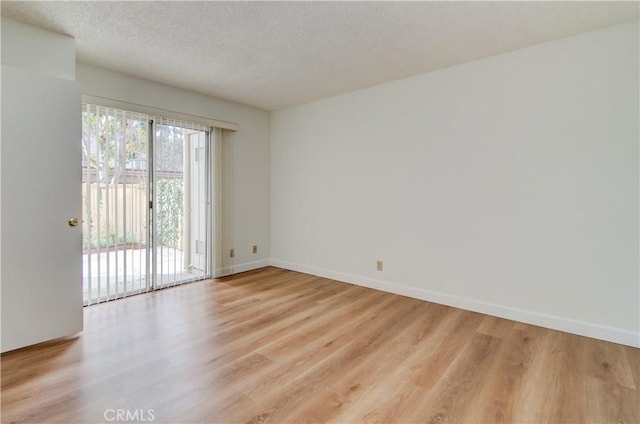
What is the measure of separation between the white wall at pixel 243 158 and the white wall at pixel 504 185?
108 cm

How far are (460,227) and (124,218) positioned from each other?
3.43 meters

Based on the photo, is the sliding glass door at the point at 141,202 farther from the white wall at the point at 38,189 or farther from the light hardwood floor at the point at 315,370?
the white wall at the point at 38,189

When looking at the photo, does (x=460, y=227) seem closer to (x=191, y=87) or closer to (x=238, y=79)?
(x=238, y=79)

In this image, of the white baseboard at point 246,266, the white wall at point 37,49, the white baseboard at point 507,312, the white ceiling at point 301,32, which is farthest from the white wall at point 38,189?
the white baseboard at point 507,312

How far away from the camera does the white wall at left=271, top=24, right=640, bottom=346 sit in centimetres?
241

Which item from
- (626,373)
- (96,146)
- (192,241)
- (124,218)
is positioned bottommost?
(626,373)

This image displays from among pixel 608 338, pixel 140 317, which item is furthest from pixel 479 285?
pixel 140 317

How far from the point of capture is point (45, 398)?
5.58 ft

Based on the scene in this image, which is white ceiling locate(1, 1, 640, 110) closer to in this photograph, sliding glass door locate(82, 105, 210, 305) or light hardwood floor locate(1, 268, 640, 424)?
sliding glass door locate(82, 105, 210, 305)

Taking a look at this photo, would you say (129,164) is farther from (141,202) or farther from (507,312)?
(507,312)

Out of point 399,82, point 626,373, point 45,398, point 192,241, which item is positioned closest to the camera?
point 45,398

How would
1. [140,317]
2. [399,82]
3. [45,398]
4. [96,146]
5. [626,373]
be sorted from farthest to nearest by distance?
[399,82]
[96,146]
[140,317]
[626,373]
[45,398]

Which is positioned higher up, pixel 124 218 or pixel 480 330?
pixel 124 218

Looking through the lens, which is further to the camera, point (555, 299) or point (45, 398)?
point (555, 299)
